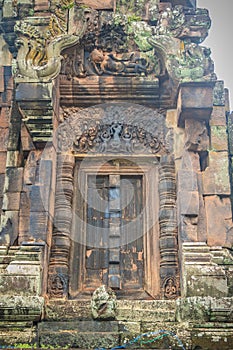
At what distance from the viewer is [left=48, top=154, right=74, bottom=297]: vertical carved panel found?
759cm

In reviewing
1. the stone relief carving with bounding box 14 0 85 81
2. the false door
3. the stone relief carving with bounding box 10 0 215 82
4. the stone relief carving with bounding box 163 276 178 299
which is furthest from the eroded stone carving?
the stone relief carving with bounding box 163 276 178 299

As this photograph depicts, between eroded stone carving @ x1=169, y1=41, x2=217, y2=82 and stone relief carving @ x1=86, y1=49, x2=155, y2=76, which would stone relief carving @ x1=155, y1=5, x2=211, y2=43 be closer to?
eroded stone carving @ x1=169, y1=41, x2=217, y2=82

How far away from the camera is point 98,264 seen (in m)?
7.93

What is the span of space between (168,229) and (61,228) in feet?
5.11

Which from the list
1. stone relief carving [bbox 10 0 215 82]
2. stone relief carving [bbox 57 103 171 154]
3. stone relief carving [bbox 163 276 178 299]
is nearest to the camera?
stone relief carving [bbox 163 276 178 299]

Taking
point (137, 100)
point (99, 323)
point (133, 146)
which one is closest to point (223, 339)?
point (99, 323)

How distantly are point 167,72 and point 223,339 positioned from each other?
3.99 meters

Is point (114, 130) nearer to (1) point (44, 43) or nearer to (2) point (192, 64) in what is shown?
(2) point (192, 64)

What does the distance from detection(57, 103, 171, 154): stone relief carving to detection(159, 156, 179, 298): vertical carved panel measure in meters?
0.37

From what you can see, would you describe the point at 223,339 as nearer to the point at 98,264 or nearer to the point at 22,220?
the point at 98,264

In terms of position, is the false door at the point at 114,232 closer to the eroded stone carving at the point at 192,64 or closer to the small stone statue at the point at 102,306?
the small stone statue at the point at 102,306

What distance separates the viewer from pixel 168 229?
Result: 309 inches

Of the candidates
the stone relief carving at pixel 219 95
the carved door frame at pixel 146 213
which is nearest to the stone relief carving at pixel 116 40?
the stone relief carving at pixel 219 95

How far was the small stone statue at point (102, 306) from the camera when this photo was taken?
21.7 feet
